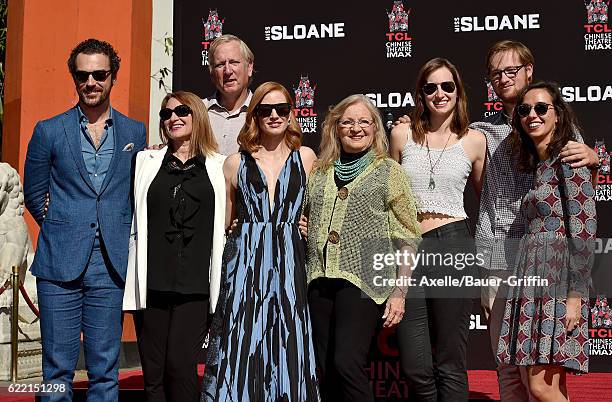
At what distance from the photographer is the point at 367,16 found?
6.21m

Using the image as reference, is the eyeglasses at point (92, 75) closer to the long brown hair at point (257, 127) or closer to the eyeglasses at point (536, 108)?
the long brown hair at point (257, 127)

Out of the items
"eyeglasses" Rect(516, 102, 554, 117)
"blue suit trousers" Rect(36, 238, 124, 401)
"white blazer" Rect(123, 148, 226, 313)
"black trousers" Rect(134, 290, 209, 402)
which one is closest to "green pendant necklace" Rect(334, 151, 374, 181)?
"white blazer" Rect(123, 148, 226, 313)

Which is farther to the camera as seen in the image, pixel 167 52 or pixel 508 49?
pixel 167 52

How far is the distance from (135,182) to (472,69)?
10.8 feet

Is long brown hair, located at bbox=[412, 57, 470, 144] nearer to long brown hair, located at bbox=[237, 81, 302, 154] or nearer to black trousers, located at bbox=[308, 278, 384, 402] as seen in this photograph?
long brown hair, located at bbox=[237, 81, 302, 154]

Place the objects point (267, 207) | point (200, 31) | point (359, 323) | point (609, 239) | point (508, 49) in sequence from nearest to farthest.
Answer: point (359, 323)
point (267, 207)
point (508, 49)
point (609, 239)
point (200, 31)

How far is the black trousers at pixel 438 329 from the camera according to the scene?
3.52m

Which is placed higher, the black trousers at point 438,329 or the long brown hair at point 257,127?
the long brown hair at point 257,127

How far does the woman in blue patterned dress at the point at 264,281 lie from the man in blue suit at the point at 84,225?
1.67ft

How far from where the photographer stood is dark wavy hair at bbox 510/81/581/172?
3.38 m

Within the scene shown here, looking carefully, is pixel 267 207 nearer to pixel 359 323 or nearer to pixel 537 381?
pixel 359 323

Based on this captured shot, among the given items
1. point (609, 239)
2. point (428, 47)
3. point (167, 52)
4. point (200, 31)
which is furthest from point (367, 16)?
point (609, 239)

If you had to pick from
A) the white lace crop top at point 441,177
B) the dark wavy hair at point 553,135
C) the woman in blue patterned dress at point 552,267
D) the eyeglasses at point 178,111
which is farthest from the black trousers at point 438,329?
the eyeglasses at point 178,111

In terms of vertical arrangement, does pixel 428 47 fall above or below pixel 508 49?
above
